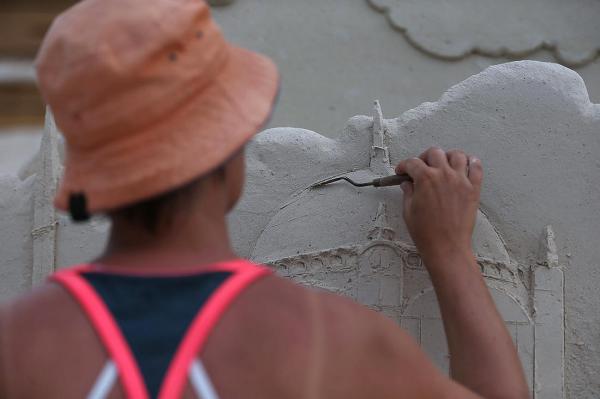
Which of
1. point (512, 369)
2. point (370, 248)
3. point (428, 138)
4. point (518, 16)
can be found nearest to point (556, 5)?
point (518, 16)

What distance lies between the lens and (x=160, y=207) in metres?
1.14

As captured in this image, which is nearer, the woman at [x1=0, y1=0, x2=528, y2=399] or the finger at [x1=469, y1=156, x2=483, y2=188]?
the woman at [x1=0, y1=0, x2=528, y2=399]

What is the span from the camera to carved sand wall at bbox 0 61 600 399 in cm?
179

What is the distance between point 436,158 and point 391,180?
0.11m

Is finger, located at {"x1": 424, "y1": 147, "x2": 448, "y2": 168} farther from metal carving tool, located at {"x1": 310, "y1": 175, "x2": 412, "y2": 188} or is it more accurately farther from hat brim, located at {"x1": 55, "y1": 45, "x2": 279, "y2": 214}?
hat brim, located at {"x1": 55, "y1": 45, "x2": 279, "y2": 214}

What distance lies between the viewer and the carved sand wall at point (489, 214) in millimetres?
1788

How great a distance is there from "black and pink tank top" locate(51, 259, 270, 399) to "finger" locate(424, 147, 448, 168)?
0.68 m

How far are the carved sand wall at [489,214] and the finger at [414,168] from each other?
3.7 inches

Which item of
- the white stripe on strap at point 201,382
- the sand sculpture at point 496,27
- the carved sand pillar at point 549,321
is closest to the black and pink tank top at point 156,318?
the white stripe on strap at point 201,382

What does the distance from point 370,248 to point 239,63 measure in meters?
0.67

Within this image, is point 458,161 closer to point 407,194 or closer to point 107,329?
point 407,194

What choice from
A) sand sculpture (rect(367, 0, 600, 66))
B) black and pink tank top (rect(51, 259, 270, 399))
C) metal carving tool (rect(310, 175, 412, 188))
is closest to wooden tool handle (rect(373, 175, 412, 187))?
metal carving tool (rect(310, 175, 412, 188))

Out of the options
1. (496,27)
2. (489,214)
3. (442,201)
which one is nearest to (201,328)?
Result: (442,201)

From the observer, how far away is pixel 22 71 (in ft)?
17.6
